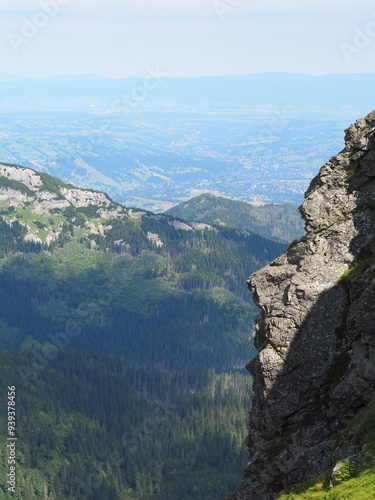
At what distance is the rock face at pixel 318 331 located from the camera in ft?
Answer: 147

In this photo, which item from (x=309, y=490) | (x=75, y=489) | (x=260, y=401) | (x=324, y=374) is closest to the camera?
(x=309, y=490)

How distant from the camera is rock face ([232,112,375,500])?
44.8 metres

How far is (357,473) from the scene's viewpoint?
36719 mm

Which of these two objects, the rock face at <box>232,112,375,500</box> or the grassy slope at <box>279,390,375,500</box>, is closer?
the grassy slope at <box>279,390,375,500</box>

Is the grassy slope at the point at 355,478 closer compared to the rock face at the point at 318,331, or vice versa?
the grassy slope at the point at 355,478

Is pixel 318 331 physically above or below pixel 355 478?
above

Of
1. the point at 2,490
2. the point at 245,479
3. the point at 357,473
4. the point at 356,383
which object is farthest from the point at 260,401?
the point at 2,490

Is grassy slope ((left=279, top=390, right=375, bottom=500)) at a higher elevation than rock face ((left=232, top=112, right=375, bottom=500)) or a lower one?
lower

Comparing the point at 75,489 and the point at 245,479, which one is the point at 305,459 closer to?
the point at 245,479

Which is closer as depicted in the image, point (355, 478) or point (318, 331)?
point (355, 478)

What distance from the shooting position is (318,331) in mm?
49062

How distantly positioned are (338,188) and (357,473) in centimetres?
2465

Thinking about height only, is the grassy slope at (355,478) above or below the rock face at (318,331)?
below

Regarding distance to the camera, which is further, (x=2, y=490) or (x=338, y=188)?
(x=2, y=490)
